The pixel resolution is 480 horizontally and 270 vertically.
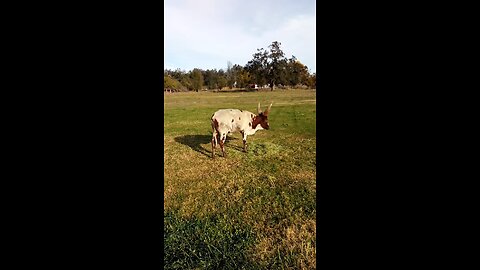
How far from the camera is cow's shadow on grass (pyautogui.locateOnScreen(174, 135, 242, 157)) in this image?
310 centimetres

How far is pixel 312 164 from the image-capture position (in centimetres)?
282

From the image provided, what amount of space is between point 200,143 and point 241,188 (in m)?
1.08

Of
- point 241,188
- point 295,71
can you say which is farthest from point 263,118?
point 295,71

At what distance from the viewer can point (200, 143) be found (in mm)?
3336

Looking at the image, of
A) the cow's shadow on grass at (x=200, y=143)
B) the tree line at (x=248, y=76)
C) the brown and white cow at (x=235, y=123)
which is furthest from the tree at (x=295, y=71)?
the cow's shadow on grass at (x=200, y=143)

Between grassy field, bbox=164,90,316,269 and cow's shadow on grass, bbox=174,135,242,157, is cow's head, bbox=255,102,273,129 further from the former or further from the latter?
cow's shadow on grass, bbox=174,135,242,157

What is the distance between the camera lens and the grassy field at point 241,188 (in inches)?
64.1

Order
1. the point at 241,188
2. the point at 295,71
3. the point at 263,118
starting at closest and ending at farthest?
the point at 295,71, the point at 241,188, the point at 263,118

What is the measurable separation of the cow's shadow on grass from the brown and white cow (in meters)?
0.12

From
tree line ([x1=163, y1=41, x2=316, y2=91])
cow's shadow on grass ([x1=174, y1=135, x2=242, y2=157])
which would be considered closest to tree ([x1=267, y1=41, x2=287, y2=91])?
tree line ([x1=163, y1=41, x2=316, y2=91])

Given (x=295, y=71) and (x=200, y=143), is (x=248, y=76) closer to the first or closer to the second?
(x=295, y=71)
